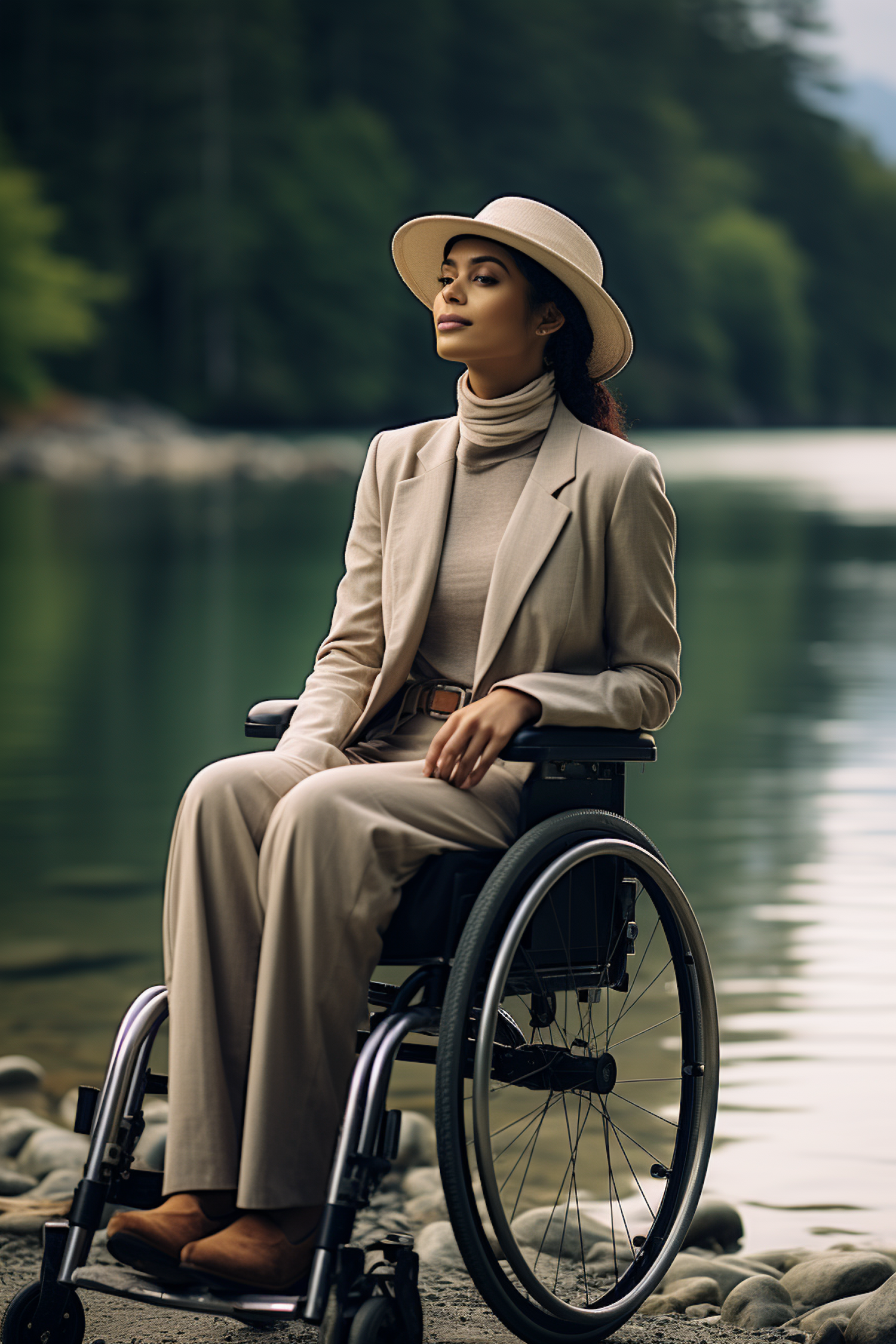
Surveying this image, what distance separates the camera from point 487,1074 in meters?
2.30

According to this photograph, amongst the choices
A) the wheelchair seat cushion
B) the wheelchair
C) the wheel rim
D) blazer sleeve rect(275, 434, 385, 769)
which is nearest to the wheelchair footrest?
the wheelchair

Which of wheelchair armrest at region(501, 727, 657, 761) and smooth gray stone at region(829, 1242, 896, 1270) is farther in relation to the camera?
smooth gray stone at region(829, 1242, 896, 1270)

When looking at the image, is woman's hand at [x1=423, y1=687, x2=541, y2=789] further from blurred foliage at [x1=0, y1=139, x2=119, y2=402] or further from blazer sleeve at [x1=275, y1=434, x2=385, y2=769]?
blurred foliage at [x1=0, y1=139, x2=119, y2=402]

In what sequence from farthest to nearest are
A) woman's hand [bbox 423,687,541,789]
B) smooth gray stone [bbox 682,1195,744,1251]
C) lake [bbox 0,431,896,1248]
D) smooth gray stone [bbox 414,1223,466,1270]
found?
lake [bbox 0,431,896,1248], smooth gray stone [bbox 682,1195,744,1251], smooth gray stone [bbox 414,1223,466,1270], woman's hand [bbox 423,687,541,789]

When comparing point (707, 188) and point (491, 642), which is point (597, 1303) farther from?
point (707, 188)

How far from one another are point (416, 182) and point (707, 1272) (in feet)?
224

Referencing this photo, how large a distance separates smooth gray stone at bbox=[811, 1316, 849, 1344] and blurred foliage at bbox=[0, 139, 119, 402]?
4262 centimetres

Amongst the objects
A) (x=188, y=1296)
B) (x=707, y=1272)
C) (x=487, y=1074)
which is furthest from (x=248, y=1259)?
(x=707, y=1272)

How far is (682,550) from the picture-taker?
19.2 meters

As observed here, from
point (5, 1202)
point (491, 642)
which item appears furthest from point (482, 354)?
point (5, 1202)

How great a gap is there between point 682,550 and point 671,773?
12.0 meters

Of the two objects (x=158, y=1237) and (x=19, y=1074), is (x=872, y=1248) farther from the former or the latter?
(x=19, y=1074)

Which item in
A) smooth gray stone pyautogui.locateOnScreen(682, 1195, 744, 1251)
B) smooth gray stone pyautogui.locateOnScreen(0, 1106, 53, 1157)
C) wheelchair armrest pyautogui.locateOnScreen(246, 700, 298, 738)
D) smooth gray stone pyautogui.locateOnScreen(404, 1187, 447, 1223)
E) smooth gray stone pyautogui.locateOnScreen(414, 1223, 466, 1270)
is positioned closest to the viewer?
wheelchair armrest pyautogui.locateOnScreen(246, 700, 298, 738)

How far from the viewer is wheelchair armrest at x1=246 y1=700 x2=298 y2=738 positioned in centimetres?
283
